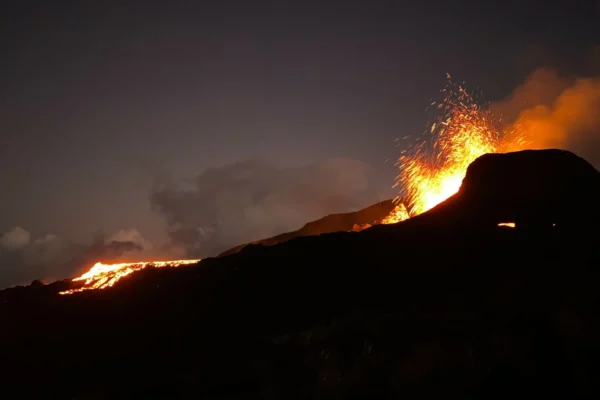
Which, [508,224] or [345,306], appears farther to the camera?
[508,224]

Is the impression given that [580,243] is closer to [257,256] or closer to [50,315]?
[257,256]

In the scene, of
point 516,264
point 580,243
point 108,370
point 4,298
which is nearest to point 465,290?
point 516,264

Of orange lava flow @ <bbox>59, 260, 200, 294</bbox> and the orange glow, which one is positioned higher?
orange lava flow @ <bbox>59, 260, 200, 294</bbox>

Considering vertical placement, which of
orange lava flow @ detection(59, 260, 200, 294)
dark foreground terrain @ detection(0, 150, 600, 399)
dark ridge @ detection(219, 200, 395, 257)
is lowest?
dark foreground terrain @ detection(0, 150, 600, 399)

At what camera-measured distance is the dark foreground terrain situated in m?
11.9

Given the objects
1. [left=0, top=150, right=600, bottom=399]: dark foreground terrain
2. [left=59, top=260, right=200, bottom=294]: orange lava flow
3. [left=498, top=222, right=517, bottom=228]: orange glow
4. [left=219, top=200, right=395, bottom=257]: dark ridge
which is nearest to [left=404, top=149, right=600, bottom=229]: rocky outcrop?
Result: [left=0, top=150, right=600, bottom=399]: dark foreground terrain

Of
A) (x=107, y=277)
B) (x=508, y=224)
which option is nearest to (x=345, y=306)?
(x=508, y=224)

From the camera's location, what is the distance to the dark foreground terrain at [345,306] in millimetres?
11945

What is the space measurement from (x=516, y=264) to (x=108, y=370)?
16922mm

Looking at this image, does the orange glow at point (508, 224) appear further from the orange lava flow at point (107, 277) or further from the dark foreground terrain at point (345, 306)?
the orange lava flow at point (107, 277)

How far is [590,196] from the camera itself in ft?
64.6

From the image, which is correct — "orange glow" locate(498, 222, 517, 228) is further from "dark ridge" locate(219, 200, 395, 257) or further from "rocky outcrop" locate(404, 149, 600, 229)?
"dark ridge" locate(219, 200, 395, 257)

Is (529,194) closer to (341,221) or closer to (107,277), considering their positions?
(107,277)

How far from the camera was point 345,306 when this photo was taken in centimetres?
1812
